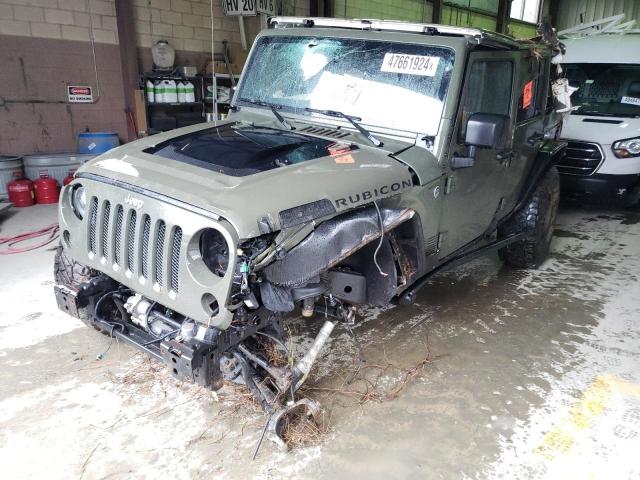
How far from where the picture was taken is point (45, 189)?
6.94 m

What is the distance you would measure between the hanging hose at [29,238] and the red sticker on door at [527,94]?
4944 mm

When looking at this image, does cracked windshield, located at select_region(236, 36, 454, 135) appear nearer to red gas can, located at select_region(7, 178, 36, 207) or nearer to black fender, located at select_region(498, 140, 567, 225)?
black fender, located at select_region(498, 140, 567, 225)

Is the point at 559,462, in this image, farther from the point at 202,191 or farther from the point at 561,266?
the point at 561,266

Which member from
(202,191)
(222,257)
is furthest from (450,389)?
(202,191)

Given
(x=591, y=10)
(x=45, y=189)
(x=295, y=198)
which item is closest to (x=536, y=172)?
(x=295, y=198)

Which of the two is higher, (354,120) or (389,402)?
(354,120)

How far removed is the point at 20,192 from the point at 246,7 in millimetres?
4785

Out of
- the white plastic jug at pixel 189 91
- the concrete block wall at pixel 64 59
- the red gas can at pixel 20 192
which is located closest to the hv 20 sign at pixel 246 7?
the concrete block wall at pixel 64 59

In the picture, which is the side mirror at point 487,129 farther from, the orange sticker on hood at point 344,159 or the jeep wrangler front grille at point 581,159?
the jeep wrangler front grille at point 581,159

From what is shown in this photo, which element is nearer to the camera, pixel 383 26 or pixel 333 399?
pixel 333 399

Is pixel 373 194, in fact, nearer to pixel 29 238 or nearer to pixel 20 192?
pixel 29 238

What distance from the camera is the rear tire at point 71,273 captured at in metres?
2.91

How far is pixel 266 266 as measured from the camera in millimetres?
2295

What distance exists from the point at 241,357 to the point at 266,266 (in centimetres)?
51
